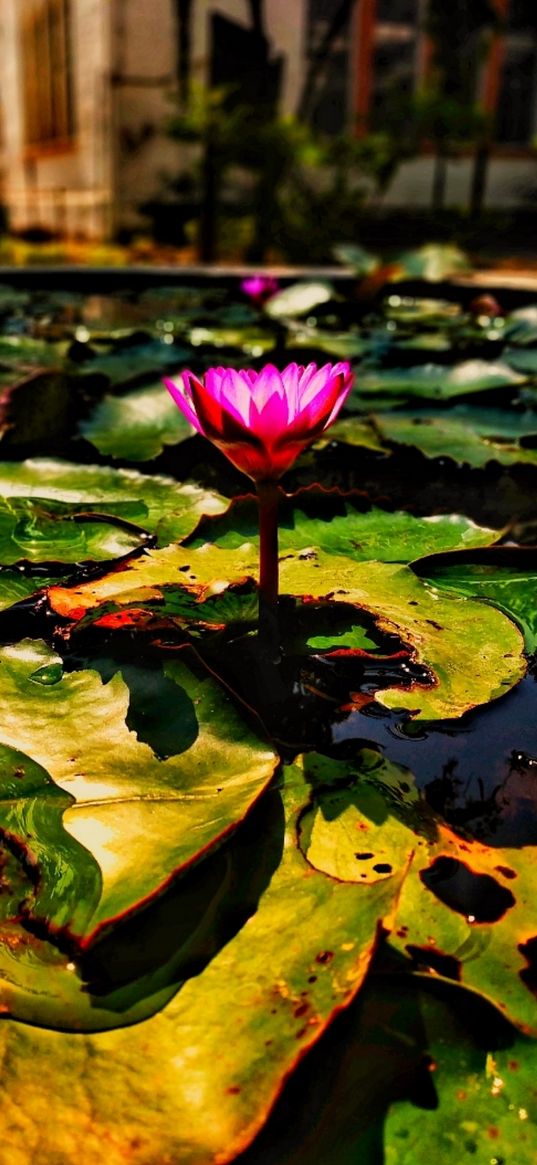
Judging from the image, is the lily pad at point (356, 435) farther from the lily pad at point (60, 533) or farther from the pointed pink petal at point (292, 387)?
the pointed pink petal at point (292, 387)

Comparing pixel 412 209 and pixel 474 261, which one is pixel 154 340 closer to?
pixel 474 261

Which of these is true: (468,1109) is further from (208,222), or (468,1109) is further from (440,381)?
(208,222)

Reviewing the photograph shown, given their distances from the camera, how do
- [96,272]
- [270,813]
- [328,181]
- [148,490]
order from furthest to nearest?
[328,181] < [96,272] < [148,490] < [270,813]

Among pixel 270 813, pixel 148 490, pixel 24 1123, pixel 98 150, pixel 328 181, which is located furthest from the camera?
pixel 328 181

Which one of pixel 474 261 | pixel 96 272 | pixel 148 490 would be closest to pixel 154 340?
pixel 148 490

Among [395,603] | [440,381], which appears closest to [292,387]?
[395,603]

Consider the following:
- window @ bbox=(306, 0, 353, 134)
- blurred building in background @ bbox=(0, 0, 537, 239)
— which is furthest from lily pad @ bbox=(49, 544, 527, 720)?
window @ bbox=(306, 0, 353, 134)

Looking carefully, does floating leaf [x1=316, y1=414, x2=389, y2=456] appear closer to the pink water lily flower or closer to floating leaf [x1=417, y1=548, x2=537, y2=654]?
floating leaf [x1=417, y1=548, x2=537, y2=654]
